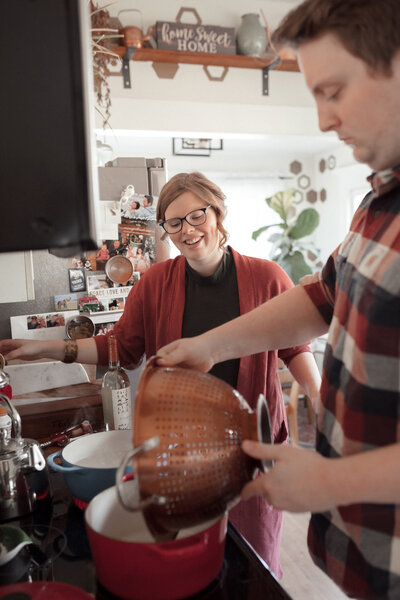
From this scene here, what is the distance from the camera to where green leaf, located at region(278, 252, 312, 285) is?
379 centimetres

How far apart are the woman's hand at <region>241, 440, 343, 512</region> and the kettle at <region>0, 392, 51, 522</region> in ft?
1.63

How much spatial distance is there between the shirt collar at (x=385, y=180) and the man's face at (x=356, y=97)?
14 mm

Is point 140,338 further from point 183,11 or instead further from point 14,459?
point 183,11

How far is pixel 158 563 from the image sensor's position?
62 centimetres

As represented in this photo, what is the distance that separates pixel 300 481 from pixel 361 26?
54 centimetres

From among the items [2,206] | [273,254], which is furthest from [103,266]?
[273,254]

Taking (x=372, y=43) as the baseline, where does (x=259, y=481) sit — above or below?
below

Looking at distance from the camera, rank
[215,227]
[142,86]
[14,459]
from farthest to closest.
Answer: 1. [142,86]
2. [215,227]
3. [14,459]

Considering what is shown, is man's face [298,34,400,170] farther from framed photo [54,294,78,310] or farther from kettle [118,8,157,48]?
kettle [118,8,157,48]

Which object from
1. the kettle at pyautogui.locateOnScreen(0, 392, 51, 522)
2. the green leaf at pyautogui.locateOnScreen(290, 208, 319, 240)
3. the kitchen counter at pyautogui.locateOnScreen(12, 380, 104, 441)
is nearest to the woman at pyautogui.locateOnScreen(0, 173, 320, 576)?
the kitchen counter at pyautogui.locateOnScreen(12, 380, 104, 441)

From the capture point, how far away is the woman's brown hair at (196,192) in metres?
1.52

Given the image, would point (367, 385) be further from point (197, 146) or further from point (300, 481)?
point (197, 146)

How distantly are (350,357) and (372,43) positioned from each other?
398 millimetres

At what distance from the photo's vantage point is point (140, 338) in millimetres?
1661
